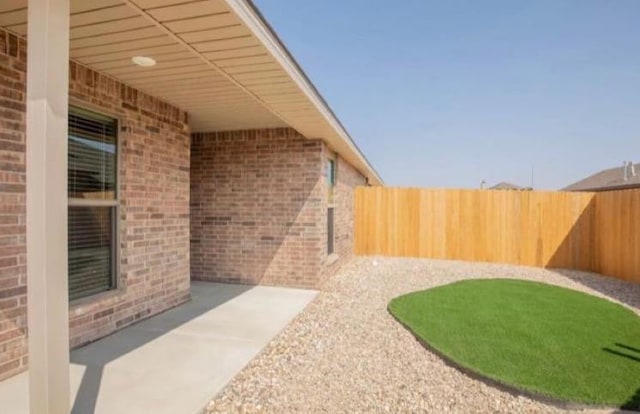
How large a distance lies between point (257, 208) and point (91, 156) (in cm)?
357

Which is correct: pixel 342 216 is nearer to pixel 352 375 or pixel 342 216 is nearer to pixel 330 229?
pixel 330 229

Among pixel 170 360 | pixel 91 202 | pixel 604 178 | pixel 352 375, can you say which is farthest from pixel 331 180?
pixel 604 178

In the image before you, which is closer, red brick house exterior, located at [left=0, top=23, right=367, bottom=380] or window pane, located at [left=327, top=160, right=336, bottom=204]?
red brick house exterior, located at [left=0, top=23, right=367, bottom=380]

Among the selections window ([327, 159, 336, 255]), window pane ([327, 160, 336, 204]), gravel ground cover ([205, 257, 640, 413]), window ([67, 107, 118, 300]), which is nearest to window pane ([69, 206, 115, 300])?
window ([67, 107, 118, 300])

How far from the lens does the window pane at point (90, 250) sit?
12.9ft

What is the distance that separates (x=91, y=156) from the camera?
418cm

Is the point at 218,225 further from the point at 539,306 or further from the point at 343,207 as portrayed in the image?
the point at 539,306

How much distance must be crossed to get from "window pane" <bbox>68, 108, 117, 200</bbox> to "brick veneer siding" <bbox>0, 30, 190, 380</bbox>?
13 centimetres

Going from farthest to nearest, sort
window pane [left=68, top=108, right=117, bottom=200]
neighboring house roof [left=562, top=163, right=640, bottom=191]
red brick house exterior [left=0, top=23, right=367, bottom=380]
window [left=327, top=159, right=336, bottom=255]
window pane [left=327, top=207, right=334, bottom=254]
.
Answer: neighboring house roof [left=562, top=163, right=640, bottom=191] → window pane [left=327, top=207, right=334, bottom=254] → window [left=327, top=159, right=336, bottom=255] → window pane [left=68, top=108, right=117, bottom=200] → red brick house exterior [left=0, top=23, right=367, bottom=380]

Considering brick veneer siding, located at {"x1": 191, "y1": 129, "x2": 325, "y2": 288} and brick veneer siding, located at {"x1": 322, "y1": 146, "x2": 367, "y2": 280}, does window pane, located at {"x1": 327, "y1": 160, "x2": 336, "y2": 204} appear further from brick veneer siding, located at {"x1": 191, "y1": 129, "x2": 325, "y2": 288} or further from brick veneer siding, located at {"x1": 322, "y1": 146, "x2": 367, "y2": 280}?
brick veneer siding, located at {"x1": 191, "y1": 129, "x2": 325, "y2": 288}

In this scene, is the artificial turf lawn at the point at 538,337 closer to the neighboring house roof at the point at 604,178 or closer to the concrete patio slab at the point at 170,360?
the concrete patio slab at the point at 170,360

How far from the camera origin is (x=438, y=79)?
1388cm

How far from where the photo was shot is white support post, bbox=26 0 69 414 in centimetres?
191

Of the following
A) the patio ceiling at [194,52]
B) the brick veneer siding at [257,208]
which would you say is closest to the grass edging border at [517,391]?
the patio ceiling at [194,52]
